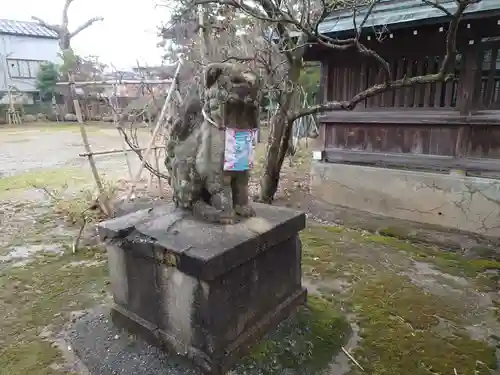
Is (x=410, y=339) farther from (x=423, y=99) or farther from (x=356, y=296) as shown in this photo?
A: (x=423, y=99)

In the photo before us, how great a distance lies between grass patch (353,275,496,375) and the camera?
8.32 ft

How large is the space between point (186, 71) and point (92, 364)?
7247mm

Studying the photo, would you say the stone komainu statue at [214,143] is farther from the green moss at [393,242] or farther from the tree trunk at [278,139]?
the tree trunk at [278,139]

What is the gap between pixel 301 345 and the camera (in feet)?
8.77

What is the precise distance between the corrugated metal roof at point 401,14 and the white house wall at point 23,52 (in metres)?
27.9

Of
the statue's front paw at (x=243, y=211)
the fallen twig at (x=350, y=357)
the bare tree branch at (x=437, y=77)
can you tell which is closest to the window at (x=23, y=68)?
the bare tree branch at (x=437, y=77)

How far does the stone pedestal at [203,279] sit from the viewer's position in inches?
89.6

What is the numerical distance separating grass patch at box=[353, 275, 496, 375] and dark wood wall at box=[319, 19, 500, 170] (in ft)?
10.2

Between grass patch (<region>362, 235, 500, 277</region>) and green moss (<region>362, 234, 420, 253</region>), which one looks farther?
green moss (<region>362, 234, 420, 253</region>)

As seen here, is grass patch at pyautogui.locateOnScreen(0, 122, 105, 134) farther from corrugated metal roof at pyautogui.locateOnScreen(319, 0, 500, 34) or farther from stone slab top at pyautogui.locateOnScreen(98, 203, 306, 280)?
stone slab top at pyautogui.locateOnScreen(98, 203, 306, 280)

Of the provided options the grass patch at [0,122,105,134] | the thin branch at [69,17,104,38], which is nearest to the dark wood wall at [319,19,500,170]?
the grass patch at [0,122,105,134]

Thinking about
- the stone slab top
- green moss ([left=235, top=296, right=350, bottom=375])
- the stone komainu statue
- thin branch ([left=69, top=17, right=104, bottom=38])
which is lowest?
green moss ([left=235, top=296, right=350, bottom=375])

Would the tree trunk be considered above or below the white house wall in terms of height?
below

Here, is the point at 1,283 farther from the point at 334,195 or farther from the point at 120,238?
the point at 334,195
